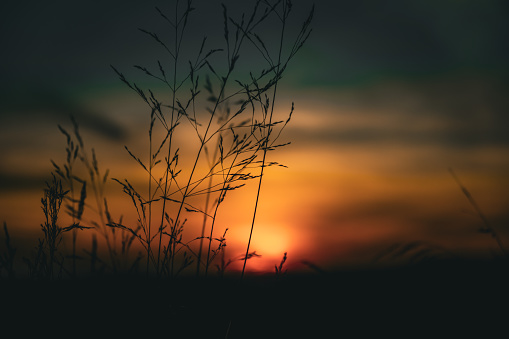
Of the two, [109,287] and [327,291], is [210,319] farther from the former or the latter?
[327,291]

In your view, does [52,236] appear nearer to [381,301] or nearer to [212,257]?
[212,257]

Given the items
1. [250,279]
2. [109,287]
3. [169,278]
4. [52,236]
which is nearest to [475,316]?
[250,279]

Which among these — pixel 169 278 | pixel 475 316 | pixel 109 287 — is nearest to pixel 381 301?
pixel 475 316

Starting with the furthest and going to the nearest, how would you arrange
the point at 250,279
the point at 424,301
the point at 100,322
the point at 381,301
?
the point at 381,301, the point at 424,301, the point at 250,279, the point at 100,322

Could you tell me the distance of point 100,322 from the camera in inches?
71.3

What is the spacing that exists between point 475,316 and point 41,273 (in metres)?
2.08

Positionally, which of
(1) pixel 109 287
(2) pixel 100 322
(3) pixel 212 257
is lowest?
(2) pixel 100 322

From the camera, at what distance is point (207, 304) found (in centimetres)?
204

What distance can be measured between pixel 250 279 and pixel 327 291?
84cm

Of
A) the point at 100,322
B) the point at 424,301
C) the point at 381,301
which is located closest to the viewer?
the point at 100,322

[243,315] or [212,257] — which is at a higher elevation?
[212,257]

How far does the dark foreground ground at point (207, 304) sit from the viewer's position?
5.80 ft

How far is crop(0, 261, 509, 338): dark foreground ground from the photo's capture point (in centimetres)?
177

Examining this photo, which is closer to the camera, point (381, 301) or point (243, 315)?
point (243, 315)
